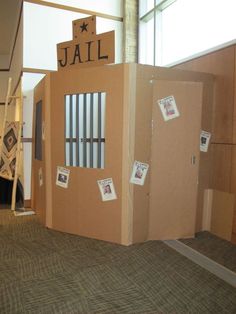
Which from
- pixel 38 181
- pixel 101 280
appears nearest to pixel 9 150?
pixel 38 181

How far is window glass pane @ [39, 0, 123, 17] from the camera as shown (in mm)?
4189

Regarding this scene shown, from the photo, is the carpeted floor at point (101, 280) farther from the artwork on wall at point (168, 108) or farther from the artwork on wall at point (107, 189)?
the artwork on wall at point (168, 108)

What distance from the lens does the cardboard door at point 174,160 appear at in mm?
2848

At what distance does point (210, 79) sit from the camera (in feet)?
9.97

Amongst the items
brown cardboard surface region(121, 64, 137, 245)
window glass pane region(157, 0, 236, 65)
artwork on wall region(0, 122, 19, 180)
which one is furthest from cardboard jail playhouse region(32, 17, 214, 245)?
artwork on wall region(0, 122, 19, 180)

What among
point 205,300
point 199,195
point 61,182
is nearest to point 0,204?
point 61,182

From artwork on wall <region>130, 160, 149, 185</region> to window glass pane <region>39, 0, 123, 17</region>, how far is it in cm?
290

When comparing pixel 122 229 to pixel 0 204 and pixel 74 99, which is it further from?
pixel 0 204

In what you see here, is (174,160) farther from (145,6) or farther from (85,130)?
(145,6)

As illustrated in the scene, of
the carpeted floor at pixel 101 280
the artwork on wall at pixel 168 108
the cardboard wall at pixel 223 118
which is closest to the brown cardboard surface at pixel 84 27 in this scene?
the artwork on wall at pixel 168 108

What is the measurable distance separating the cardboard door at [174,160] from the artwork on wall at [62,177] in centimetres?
95

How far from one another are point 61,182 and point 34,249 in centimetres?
76

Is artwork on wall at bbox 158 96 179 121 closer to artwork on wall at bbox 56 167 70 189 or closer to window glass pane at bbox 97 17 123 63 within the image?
artwork on wall at bbox 56 167 70 189

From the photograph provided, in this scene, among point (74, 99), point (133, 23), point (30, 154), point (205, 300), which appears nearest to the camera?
point (205, 300)
